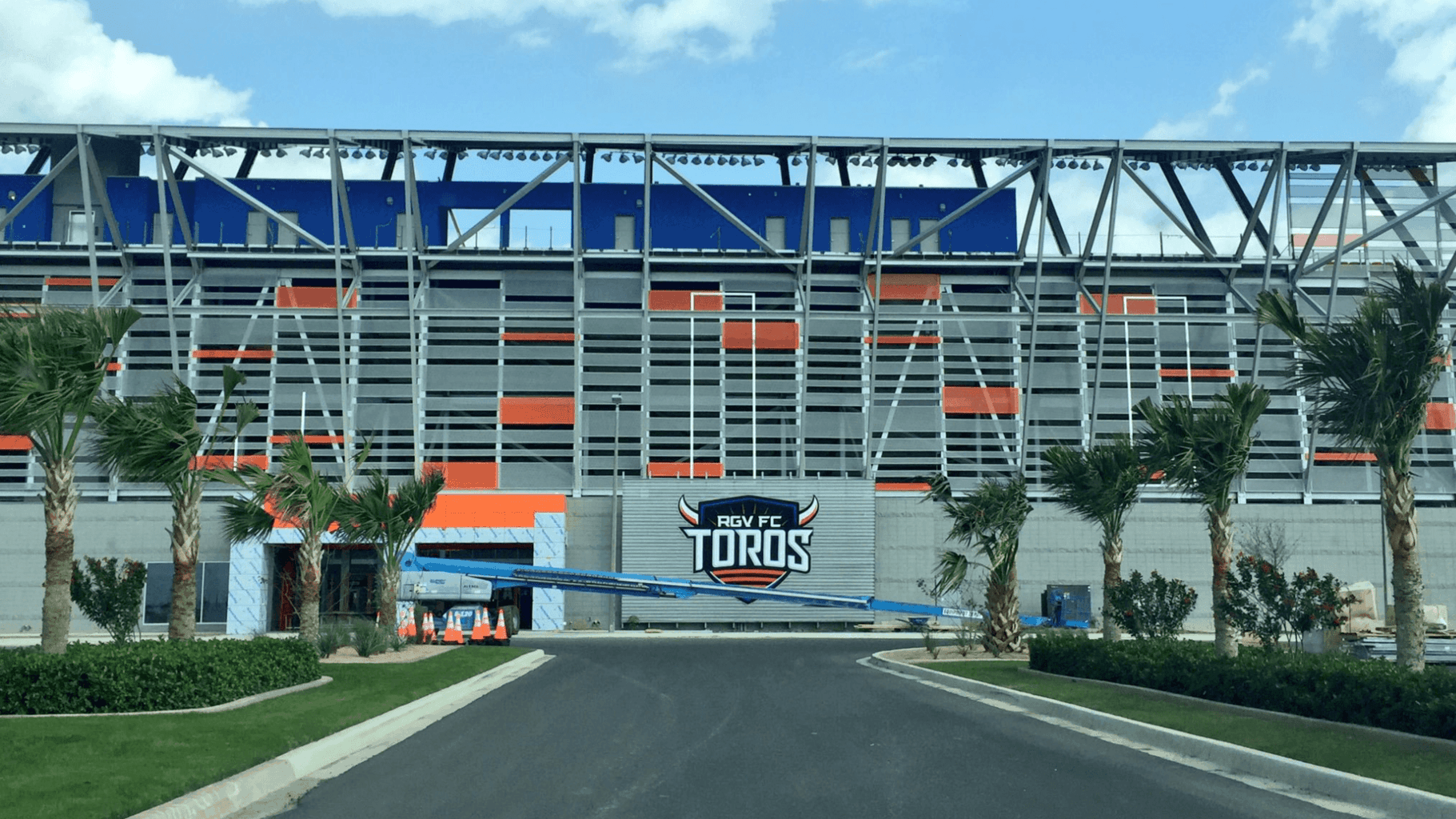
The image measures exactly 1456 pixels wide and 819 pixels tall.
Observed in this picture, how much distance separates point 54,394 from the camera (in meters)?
19.3

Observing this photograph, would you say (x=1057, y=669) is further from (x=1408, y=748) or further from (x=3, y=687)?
(x=3, y=687)

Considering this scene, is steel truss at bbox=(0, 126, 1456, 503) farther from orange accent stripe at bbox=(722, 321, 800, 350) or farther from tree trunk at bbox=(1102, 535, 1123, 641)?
tree trunk at bbox=(1102, 535, 1123, 641)


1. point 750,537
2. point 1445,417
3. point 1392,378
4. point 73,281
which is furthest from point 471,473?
point 1445,417

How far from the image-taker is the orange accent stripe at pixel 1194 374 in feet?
178

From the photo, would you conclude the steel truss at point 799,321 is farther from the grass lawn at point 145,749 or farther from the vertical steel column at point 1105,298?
the grass lawn at point 145,749

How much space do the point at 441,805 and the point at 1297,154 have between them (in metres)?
48.9

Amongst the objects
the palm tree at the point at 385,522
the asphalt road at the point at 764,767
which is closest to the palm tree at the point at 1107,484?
the asphalt road at the point at 764,767

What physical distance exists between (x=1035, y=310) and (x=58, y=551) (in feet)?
132

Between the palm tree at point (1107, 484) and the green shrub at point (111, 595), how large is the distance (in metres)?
21.5

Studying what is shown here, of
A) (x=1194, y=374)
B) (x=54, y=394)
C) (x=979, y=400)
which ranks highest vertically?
(x=1194, y=374)

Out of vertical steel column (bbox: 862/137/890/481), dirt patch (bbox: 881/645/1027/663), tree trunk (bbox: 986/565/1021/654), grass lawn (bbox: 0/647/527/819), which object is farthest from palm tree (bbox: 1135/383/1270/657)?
vertical steel column (bbox: 862/137/890/481)

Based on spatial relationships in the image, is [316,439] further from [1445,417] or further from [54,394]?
[1445,417]

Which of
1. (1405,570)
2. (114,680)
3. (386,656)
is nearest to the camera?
(114,680)

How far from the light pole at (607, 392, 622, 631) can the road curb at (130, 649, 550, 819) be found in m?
31.7
